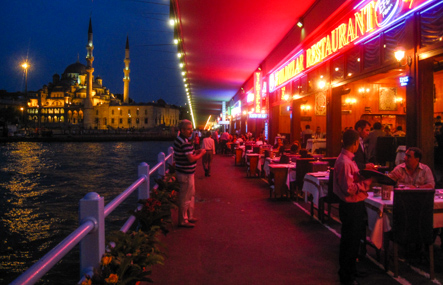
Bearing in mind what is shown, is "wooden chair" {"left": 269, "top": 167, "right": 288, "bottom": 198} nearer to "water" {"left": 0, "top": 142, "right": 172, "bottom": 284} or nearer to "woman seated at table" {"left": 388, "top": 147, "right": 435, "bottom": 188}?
"woman seated at table" {"left": 388, "top": 147, "right": 435, "bottom": 188}

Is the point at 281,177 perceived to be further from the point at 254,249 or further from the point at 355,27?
the point at 355,27

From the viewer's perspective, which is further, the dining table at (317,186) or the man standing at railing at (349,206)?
the dining table at (317,186)

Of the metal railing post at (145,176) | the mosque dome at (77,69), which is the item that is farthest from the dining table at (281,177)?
the mosque dome at (77,69)

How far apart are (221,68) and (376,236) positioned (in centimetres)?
1916

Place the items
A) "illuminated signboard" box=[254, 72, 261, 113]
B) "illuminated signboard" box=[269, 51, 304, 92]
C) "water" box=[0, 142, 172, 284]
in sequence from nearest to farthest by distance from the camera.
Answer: "water" box=[0, 142, 172, 284] → "illuminated signboard" box=[269, 51, 304, 92] → "illuminated signboard" box=[254, 72, 261, 113]

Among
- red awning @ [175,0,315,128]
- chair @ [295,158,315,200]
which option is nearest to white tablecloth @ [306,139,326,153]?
red awning @ [175,0,315,128]

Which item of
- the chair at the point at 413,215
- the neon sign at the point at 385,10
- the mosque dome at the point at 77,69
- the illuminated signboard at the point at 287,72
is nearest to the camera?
the chair at the point at 413,215

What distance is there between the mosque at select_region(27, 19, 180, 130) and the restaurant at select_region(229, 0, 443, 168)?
281 feet

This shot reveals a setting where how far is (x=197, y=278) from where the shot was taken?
4.00 metres

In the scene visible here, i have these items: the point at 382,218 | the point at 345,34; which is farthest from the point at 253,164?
the point at 382,218

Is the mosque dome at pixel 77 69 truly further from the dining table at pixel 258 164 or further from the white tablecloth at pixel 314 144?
the dining table at pixel 258 164

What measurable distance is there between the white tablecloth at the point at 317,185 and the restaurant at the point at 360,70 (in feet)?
6.06

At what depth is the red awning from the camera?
37.5 feet

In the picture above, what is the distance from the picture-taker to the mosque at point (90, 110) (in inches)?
3986
